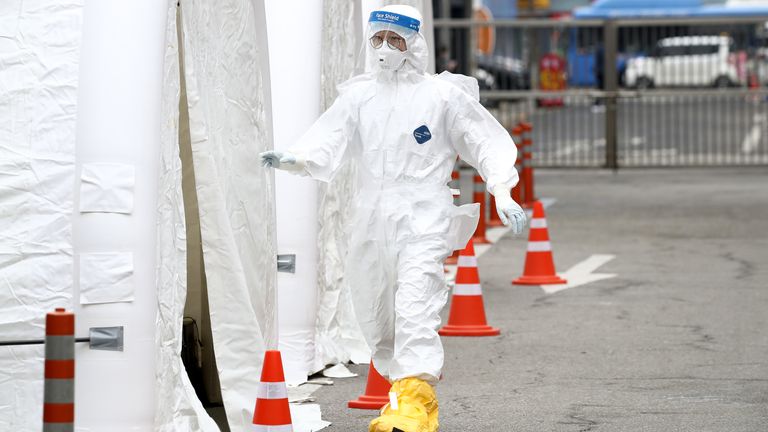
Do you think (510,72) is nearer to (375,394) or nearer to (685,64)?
(685,64)

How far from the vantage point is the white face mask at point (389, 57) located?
7.33 m

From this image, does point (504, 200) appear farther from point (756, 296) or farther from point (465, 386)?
point (756, 296)

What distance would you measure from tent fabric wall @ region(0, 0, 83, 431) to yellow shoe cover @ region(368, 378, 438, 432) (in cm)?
150

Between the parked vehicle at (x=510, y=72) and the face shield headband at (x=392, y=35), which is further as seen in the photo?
the parked vehicle at (x=510, y=72)

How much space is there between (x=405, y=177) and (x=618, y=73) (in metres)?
20.3

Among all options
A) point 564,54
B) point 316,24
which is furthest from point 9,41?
point 564,54

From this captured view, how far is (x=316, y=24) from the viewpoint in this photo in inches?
369

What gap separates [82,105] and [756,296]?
7.31m

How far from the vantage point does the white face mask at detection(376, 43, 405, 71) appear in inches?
288

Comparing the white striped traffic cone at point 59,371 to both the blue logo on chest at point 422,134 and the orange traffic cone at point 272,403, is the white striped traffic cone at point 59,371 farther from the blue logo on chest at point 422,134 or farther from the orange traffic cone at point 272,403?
the blue logo on chest at point 422,134

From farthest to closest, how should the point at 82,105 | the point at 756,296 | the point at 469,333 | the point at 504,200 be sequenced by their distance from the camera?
the point at 756,296
the point at 469,333
the point at 504,200
the point at 82,105

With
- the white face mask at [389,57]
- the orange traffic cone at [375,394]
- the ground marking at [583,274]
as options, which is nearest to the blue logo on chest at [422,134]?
the white face mask at [389,57]

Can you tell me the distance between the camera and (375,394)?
8.09m

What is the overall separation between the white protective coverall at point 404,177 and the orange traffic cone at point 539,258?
5.50 m
